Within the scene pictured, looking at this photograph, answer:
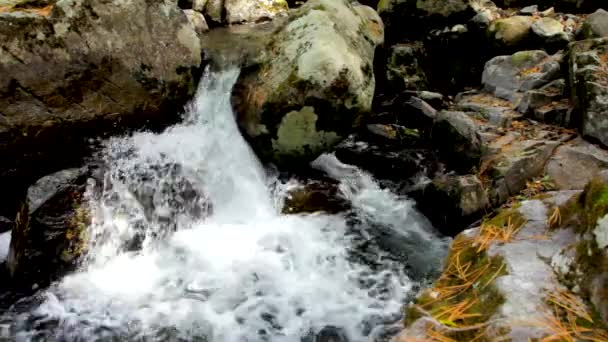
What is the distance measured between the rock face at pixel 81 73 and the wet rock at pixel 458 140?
3.98m

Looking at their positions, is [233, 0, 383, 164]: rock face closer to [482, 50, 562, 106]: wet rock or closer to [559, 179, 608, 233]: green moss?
[482, 50, 562, 106]: wet rock

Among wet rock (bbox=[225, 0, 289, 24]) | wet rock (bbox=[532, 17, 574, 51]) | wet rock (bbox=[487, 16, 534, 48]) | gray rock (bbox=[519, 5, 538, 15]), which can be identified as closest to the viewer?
wet rock (bbox=[532, 17, 574, 51])

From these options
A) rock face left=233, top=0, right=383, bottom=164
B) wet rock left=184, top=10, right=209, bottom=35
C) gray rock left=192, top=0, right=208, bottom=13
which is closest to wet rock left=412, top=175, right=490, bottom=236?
rock face left=233, top=0, right=383, bottom=164

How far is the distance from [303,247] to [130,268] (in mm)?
2116

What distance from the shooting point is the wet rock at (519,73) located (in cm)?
768

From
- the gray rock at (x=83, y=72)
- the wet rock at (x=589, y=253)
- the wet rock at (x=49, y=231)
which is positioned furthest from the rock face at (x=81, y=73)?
the wet rock at (x=589, y=253)

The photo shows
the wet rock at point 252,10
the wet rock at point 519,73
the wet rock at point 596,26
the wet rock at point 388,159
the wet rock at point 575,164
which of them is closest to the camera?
the wet rock at point 575,164

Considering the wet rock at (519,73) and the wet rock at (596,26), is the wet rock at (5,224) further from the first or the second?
the wet rock at (596,26)

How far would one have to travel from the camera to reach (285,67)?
6566 millimetres

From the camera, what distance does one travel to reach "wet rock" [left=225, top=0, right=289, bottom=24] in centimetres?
1490

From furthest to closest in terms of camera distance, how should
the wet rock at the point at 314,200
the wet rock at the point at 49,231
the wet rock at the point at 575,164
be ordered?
1. the wet rock at the point at 314,200
2. the wet rock at the point at 575,164
3. the wet rock at the point at 49,231

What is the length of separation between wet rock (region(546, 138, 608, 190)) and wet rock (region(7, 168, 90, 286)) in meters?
5.79

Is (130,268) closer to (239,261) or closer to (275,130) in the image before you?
(239,261)

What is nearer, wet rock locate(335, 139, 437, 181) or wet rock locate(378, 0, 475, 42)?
wet rock locate(335, 139, 437, 181)
